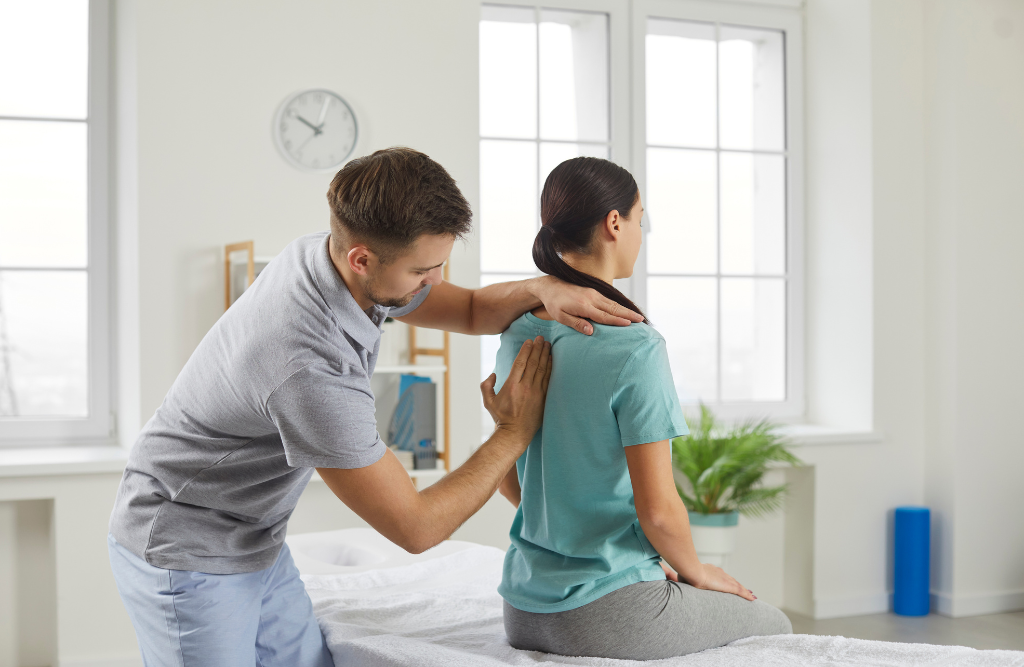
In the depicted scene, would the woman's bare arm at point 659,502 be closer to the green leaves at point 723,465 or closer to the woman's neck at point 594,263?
the woman's neck at point 594,263

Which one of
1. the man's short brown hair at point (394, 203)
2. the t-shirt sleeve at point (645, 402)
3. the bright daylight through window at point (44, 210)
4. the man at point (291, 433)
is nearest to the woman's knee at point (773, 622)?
the t-shirt sleeve at point (645, 402)

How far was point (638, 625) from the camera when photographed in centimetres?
142

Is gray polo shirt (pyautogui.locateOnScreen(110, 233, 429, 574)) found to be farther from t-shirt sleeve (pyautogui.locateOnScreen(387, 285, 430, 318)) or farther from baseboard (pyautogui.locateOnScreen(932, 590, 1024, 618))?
baseboard (pyautogui.locateOnScreen(932, 590, 1024, 618))

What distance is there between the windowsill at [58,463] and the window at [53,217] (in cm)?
26

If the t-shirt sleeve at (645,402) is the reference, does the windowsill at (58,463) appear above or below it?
below

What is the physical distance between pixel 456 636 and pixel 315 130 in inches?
83.8

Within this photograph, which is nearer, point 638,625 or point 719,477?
point 638,625

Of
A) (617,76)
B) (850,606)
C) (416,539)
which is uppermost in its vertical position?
(617,76)

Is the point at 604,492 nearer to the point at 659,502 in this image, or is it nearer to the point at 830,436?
the point at 659,502

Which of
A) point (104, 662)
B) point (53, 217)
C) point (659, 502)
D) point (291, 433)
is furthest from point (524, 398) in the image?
point (53, 217)

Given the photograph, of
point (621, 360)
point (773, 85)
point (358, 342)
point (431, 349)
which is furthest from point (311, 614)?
point (773, 85)

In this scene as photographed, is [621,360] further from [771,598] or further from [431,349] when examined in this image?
[771,598]

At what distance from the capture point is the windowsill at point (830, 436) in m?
3.73

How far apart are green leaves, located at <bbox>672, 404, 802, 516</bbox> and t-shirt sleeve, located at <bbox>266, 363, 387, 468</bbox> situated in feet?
7.49
